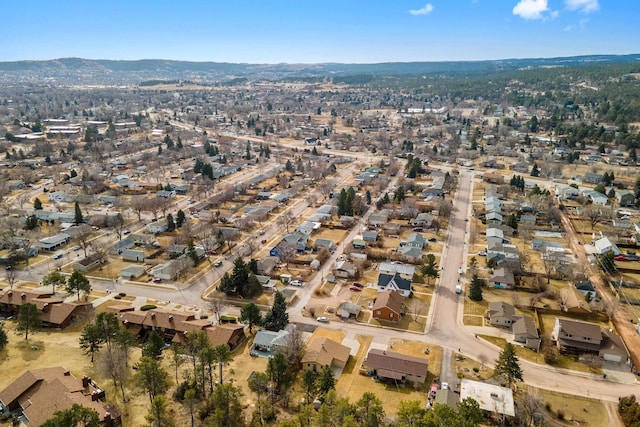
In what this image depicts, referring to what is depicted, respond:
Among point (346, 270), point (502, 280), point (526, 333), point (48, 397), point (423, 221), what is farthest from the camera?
point (423, 221)

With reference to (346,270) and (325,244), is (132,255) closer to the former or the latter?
(325,244)

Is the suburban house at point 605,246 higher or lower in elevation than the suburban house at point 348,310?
higher

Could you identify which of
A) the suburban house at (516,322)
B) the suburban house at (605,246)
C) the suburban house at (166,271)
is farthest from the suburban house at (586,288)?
the suburban house at (166,271)

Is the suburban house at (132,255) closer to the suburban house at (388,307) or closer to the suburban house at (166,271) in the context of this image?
the suburban house at (166,271)

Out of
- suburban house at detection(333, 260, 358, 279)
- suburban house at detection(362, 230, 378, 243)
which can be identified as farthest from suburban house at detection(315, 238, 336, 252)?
suburban house at detection(333, 260, 358, 279)

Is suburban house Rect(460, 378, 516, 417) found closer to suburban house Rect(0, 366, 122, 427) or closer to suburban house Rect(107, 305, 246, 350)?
suburban house Rect(107, 305, 246, 350)

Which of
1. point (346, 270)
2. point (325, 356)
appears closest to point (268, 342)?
point (325, 356)

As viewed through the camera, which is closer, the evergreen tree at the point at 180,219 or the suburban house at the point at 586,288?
the suburban house at the point at 586,288
